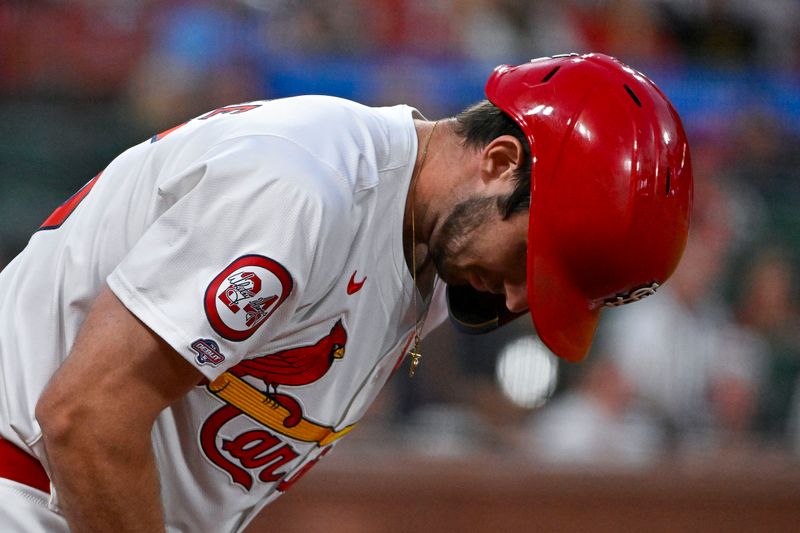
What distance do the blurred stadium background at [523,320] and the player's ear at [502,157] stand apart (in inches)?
104

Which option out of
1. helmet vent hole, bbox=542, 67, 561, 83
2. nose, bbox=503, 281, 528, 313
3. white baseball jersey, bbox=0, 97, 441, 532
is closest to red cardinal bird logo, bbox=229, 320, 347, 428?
white baseball jersey, bbox=0, 97, 441, 532

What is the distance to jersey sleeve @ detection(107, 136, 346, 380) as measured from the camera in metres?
1.59

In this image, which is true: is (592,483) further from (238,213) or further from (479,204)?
(238,213)

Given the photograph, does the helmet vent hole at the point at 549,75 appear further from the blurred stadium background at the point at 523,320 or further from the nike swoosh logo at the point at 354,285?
the blurred stadium background at the point at 523,320

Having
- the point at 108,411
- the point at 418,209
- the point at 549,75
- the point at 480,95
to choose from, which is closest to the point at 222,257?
the point at 108,411

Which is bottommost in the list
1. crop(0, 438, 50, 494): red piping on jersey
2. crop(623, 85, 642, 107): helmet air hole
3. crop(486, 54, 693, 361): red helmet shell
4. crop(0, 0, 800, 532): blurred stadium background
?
crop(0, 0, 800, 532): blurred stadium background

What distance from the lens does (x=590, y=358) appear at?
4977 millimetres

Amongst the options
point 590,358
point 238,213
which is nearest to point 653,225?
point 238,213

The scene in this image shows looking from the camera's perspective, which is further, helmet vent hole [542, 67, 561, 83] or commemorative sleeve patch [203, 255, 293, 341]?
helmet vent hole [542, 67, 561, 83]

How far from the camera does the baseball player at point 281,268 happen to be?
63.0 inches

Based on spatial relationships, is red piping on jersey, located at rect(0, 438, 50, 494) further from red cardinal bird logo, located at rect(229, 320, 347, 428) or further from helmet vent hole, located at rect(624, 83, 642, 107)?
helmet vent hole, located at rect(624, 83, 642, 107)

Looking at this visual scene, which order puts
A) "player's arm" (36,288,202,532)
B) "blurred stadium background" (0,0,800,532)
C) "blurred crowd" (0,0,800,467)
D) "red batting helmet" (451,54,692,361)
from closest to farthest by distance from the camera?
"player's arm" (36,288,202,532), "red batting helmet" (451,54,692,361), "blurred stadium background" (0,0,800,532), "blurred crowd" (0,0,800,467)

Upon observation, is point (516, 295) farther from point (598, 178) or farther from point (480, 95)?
point (480, 95)

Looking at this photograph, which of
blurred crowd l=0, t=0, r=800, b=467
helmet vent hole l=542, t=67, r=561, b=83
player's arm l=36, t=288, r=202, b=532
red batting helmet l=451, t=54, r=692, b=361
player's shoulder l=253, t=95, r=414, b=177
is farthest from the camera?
blurred crowd l=0, t=0, r=800, b=467
